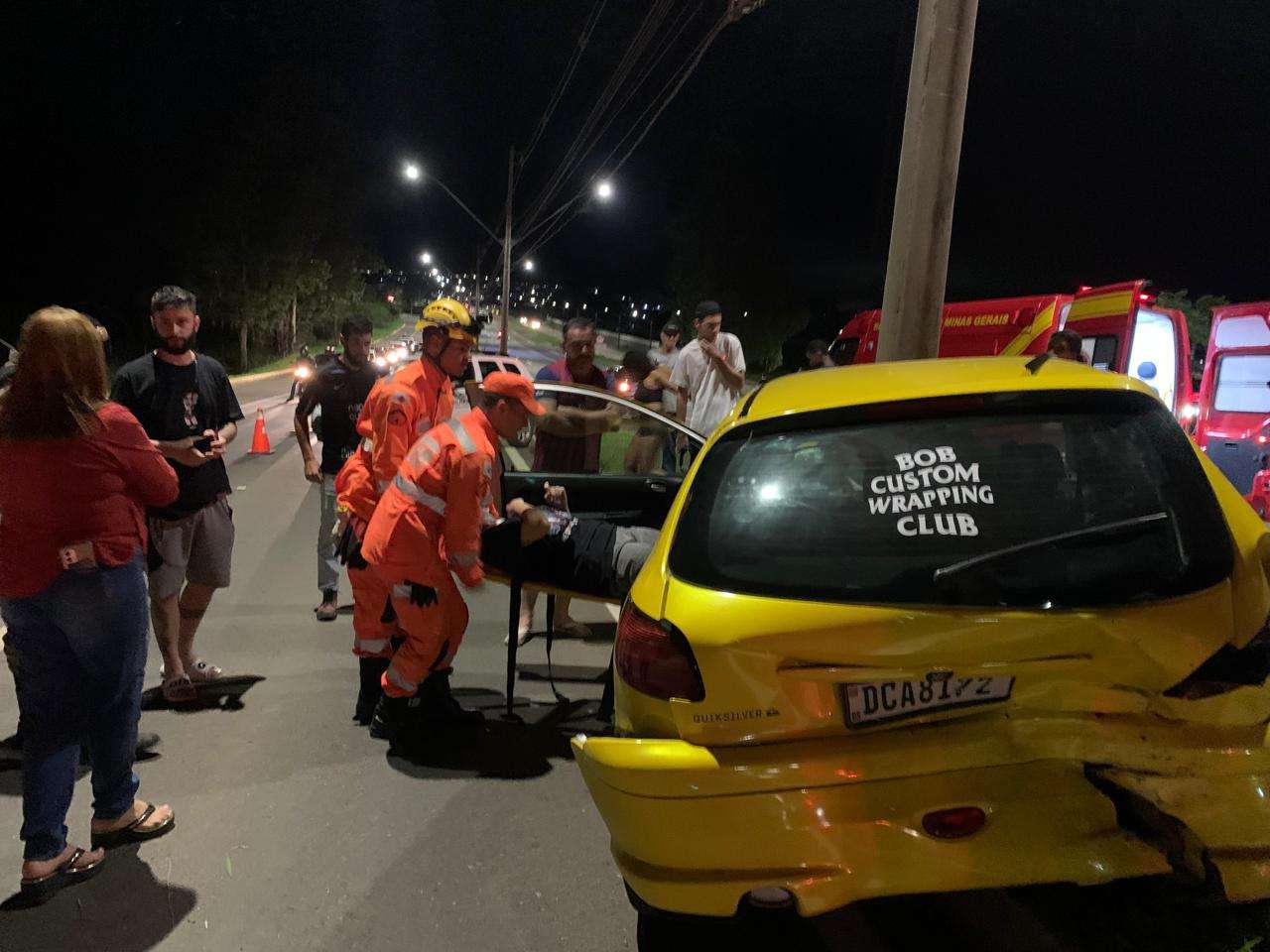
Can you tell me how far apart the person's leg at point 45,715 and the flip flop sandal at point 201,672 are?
1.64 metres

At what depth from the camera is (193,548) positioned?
13.6ft

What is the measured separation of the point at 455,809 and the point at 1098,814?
228 cm

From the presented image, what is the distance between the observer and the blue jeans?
2.68 metres

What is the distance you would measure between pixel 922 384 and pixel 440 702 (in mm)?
2594

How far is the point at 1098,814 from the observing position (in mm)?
1982

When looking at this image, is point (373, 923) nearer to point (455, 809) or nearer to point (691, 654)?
point (455, 809)

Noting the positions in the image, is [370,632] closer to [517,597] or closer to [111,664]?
[517,597]

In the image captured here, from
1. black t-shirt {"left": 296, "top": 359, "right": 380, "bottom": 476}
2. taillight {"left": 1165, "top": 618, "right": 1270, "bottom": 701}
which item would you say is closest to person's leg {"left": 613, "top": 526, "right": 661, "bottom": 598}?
taillight {"left": 1165, "top": 618, "right": 1270, "bottom": 701}

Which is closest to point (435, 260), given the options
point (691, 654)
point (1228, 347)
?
point (1228, 347)

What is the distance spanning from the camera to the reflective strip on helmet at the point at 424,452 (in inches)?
141

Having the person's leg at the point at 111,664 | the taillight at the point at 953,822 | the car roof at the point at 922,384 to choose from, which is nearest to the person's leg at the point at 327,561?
the person's leg at the point at 111,664

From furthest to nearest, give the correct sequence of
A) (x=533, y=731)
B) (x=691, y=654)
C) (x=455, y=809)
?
(x=533, y=731)
(x=455, y=809)
(x=691, y=654)

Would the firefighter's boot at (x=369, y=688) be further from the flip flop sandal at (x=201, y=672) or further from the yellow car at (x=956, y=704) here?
the yellow car at (x=956, y=704)

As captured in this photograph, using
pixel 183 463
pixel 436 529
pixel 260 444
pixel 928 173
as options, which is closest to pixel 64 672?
pixel 183 463
